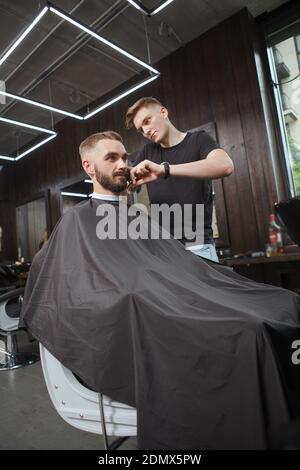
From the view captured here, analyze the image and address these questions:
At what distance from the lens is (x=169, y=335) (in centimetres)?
79

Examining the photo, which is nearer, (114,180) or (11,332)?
(114,180)

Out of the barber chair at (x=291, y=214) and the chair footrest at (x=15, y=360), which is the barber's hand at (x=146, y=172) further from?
the chair footrest at (x=15, y=360)

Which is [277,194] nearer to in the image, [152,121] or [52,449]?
[152,121]

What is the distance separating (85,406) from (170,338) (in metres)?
0.41

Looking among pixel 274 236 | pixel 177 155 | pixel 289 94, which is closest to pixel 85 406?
pixel 177 155

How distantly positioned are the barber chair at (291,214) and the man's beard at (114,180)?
2.34ft

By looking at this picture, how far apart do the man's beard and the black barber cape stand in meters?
0.36

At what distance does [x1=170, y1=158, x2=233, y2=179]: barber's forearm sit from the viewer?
1.27 m

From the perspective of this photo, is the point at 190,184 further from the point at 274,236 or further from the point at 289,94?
the point at 289,94

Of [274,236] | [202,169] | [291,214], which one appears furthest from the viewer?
[274,236]

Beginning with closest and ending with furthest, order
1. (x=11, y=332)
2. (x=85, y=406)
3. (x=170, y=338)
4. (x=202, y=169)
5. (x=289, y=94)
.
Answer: (x=170, y=338) < (x=85, y=406) < (x=202, y=169) < (x=11, y=332) < (x=289, y=94)

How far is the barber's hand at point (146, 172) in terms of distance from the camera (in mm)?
1238

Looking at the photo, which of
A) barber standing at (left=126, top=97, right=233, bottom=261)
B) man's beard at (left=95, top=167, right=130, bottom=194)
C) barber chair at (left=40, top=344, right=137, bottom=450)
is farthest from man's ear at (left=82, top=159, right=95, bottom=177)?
barber chair at (left=40, top=344, right=137, bottom=450)

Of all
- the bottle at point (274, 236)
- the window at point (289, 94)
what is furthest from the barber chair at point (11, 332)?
the window at point (289, 94)
